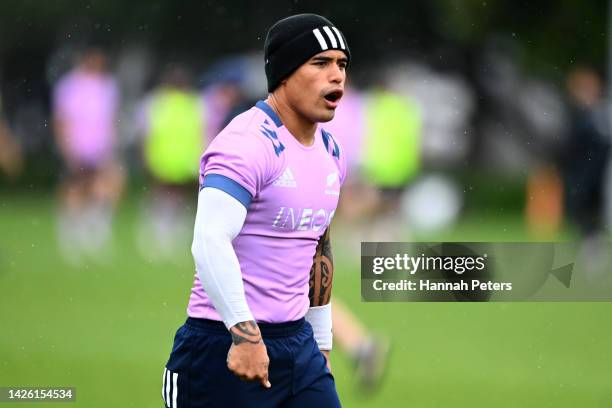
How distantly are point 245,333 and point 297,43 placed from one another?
1.06 meters

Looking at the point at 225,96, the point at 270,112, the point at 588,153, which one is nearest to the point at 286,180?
the point at 270,112

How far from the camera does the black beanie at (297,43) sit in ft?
15.5

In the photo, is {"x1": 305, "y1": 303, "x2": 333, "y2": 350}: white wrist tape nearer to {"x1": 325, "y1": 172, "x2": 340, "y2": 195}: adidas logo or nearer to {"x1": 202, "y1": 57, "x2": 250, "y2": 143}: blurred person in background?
{"x1": 325, "y1": 172, "x2": 340, "y2": 195}: adidas logo

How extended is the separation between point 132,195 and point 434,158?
841cm

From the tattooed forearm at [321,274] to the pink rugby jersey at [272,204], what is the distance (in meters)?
0.23

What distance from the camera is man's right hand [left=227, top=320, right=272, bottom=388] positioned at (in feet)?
14.3

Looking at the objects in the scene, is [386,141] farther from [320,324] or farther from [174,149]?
[320,324]

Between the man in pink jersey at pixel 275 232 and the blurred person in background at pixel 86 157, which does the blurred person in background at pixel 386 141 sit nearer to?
the blurred person in background at pixel 86 157

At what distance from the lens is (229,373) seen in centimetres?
465

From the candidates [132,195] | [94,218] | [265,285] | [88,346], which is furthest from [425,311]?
[132,195]

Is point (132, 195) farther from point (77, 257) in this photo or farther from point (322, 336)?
point (322, 336)

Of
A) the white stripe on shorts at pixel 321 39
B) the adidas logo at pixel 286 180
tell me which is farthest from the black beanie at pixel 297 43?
the adidas logo at pixel 286 180

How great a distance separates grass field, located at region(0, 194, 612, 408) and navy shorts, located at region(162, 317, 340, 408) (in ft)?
12.9

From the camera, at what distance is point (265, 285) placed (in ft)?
15.2
